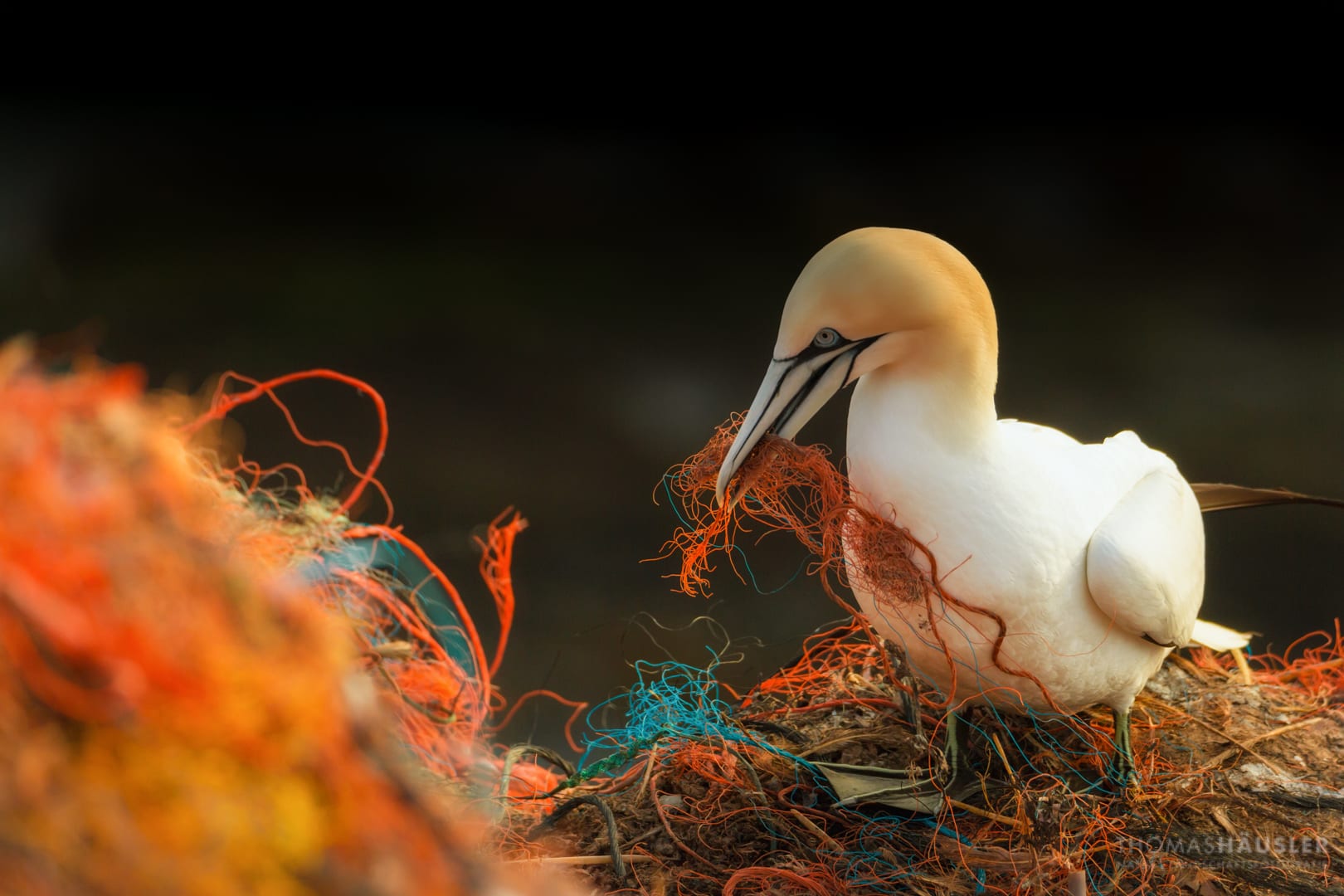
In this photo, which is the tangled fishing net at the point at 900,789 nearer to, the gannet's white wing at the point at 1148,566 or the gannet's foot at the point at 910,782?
the gannet's foot at the point at 910,782

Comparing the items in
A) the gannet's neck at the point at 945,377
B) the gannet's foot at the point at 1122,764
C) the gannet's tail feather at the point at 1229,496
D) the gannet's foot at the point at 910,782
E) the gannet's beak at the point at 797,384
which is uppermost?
the gannet's tail feather at the point at 1229,496

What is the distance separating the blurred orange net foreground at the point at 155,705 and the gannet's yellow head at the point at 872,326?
66 centimetres

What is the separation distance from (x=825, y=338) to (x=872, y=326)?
4 cm

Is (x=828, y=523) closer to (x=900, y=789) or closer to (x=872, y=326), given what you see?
(x=872, y=326)

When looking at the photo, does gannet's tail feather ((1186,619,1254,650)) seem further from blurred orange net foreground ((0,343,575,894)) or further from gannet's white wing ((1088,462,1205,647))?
blurred orange net foreground ((0,343,575,894))

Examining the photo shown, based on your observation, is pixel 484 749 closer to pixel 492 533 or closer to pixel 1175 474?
pixel 492 533

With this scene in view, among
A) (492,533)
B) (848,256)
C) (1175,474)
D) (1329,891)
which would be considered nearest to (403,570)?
(492,533)

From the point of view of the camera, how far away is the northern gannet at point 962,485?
1027 millimetres

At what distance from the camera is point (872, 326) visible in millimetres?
1031

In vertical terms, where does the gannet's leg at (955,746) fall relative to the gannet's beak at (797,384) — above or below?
below

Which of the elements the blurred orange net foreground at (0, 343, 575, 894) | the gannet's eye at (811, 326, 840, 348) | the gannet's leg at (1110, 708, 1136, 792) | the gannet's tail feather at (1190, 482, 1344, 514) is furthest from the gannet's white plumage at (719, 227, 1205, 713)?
the blurred orange net foreground at (0, 343, 575, 894)

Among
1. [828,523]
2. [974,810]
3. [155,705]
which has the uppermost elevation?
[828,523]

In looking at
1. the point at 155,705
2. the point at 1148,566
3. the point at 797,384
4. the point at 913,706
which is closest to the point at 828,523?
the point at 797,384

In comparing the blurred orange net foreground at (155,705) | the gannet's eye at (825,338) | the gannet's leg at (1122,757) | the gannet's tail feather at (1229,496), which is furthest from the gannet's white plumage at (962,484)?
the blurred orange net foreground at (155,705)
